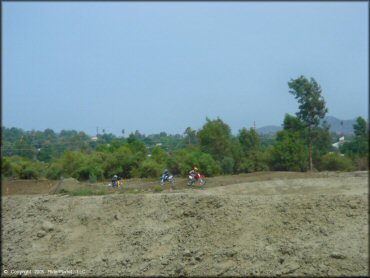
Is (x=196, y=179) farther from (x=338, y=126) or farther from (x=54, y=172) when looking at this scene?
(x=54, y=172)

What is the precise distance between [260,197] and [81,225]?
216 inches

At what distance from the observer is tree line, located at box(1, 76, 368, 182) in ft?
63.7

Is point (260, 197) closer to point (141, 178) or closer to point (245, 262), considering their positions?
point (245, 262)

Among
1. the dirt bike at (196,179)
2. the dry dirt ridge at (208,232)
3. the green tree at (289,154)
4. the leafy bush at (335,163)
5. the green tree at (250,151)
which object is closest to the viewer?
the dry dirt ridge at (208,232)

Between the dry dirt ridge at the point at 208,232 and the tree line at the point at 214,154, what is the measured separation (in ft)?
12.4

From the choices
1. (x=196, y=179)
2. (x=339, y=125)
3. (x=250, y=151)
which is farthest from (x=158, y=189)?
(x=250, y=151)

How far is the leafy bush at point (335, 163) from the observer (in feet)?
52.1

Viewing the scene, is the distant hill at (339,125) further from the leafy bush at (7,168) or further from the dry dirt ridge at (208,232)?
the leafy bush at (7,168)

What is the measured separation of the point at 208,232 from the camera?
12875 millimetres

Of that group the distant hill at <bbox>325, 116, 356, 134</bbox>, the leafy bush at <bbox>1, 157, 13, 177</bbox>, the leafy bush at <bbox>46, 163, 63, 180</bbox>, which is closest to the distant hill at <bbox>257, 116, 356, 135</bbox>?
the distant hill at <bbox>325, 116, 356, 134</bbox>
